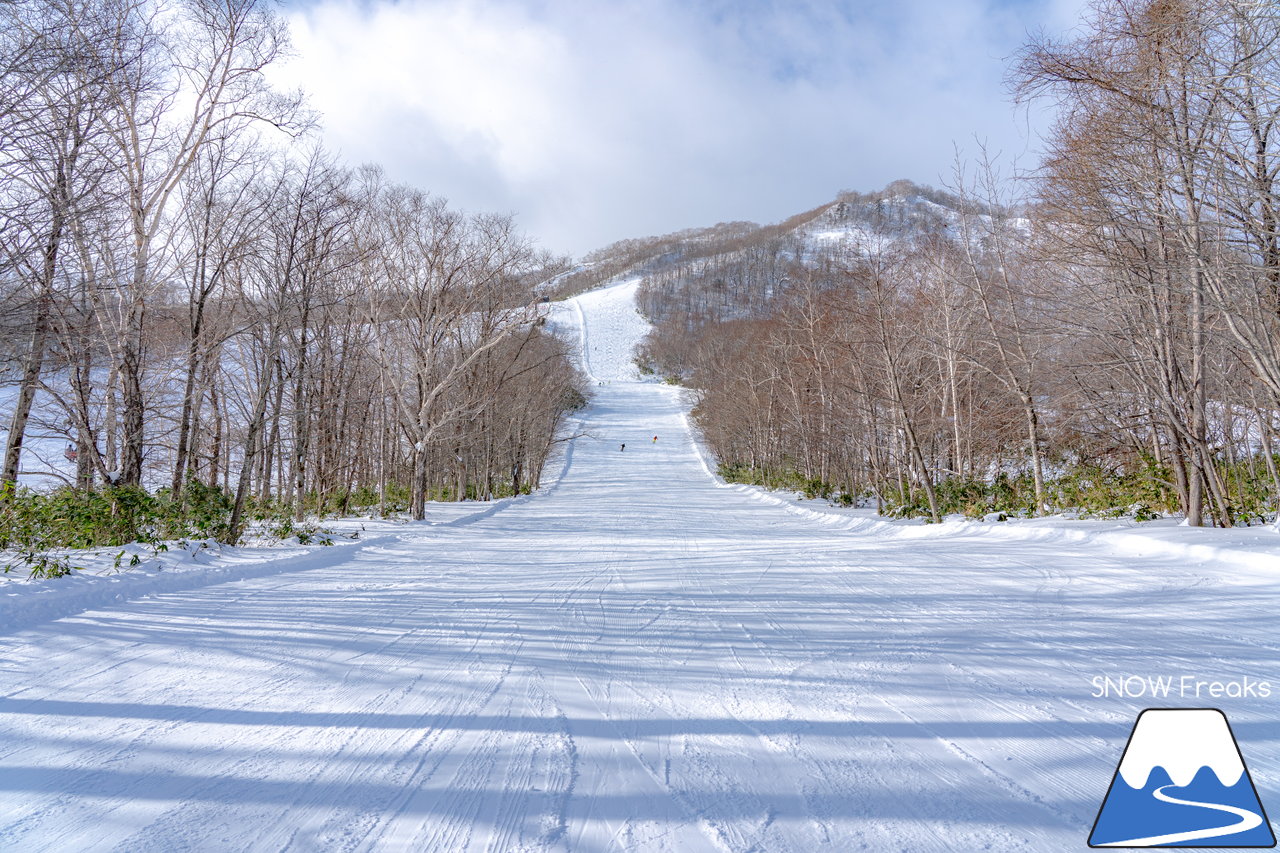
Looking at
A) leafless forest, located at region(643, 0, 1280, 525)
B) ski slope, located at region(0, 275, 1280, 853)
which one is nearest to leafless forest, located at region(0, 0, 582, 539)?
ski slope, located at region(0, 275, 1280, 853)

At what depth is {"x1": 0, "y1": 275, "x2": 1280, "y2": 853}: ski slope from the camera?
7.51 ft

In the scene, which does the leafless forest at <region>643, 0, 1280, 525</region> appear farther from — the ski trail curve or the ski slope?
the ski trail curve

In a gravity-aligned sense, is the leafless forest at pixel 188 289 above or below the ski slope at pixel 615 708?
above

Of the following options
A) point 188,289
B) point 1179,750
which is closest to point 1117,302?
point 1179,750

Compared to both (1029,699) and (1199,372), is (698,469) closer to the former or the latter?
(1199,372)

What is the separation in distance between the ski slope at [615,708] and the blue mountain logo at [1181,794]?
0.37 ft

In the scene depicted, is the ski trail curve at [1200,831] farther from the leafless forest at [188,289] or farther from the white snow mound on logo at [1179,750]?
the leafless forest at [188,289]

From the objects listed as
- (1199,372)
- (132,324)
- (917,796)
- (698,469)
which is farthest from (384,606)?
(698,469)

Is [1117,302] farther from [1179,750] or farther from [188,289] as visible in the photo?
[188,289]

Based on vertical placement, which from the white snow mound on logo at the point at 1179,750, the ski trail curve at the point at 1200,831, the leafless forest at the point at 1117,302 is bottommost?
the ski trail curve at the point at 1200,831

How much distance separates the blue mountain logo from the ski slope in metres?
0.11

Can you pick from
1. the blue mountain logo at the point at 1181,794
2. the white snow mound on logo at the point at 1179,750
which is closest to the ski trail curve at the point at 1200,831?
the blue mountain logo at the point at 1181,794

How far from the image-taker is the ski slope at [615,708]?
2289 millimetres

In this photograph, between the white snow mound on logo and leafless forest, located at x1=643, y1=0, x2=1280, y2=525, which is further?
leafless forest, located at x1=643, y1=0, x2=1280, y2=525
